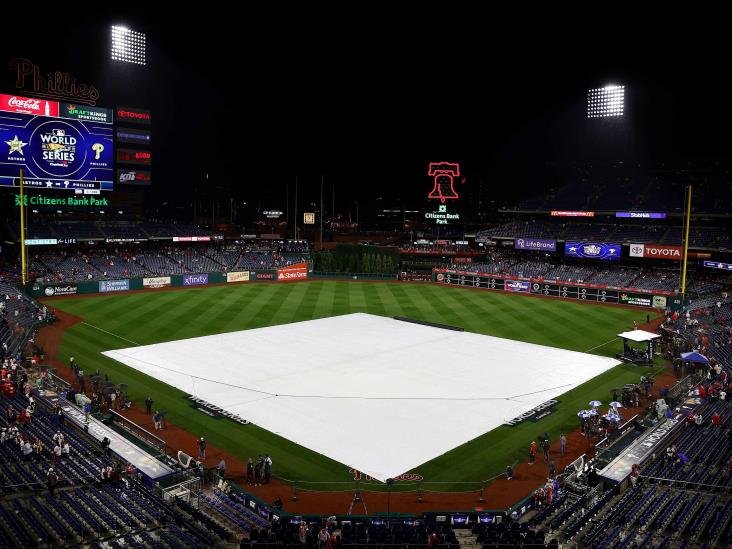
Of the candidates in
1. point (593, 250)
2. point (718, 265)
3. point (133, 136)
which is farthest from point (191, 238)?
point (718, 265)

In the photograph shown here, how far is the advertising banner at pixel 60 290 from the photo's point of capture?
171ft

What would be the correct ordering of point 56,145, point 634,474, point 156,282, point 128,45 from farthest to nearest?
point 128,45, point 156,282, point 56,145, point 634,474

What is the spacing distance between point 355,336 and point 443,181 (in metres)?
34.5

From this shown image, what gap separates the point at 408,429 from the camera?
23391mm

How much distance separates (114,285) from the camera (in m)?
56.7

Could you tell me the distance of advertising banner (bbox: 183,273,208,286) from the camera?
207 ft

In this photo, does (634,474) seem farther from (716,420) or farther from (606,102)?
(606,102)

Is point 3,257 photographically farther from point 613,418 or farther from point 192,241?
point 613,418

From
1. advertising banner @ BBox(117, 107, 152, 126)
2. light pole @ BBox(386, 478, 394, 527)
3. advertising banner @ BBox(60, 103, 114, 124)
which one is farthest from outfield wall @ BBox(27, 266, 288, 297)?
light pole @ BBox(386, 478, 394, 527)

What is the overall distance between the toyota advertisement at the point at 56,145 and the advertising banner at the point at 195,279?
12370 mm

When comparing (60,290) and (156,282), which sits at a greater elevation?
(156,282)

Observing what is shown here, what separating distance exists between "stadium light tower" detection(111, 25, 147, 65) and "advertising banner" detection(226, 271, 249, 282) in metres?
26.2

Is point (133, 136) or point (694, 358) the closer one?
point (694, 358)

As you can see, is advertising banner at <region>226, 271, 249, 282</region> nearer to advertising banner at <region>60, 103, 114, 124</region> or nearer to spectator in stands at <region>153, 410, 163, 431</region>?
advertising banner at <region>60, 103, 114, 124</region>
